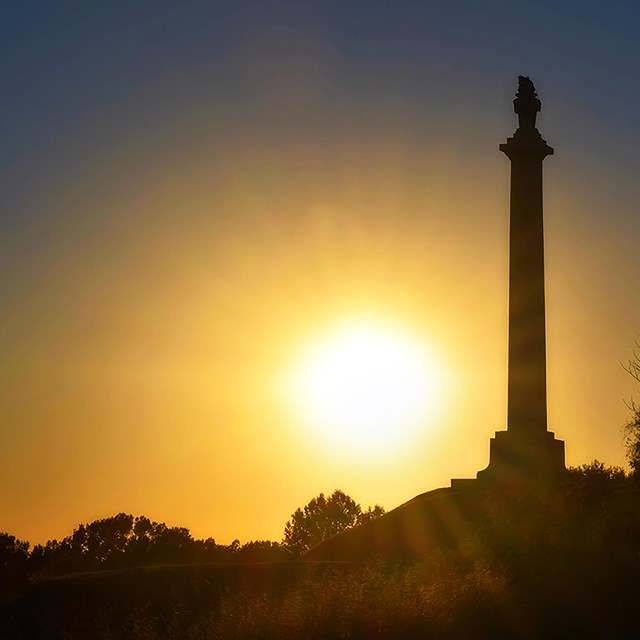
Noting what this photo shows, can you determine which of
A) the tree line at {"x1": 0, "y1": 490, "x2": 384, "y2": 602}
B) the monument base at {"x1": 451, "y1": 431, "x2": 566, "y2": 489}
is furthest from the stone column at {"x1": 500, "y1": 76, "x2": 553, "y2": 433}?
the tree line at {"x1": 0, "y1": 490, "x2": 384, "y2": 602}

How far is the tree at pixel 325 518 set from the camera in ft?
249

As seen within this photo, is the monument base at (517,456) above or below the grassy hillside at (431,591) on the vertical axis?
above

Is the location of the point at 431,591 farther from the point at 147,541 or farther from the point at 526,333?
the point at 147,541

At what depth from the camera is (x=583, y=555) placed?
2792cm

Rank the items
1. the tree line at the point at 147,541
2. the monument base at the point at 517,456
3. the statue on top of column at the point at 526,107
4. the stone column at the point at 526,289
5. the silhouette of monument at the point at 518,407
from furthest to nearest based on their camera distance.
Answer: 1. the tree line at the point at 147,541
2. the statue on top of column at the point at 526,107
3. the stone column at the point at 526,289
4. the monument base at the point at 517,456
5. the silhouette of monument at the point at 518,407

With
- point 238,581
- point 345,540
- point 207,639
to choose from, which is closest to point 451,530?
point 345,540

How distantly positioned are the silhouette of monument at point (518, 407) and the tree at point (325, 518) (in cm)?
3110

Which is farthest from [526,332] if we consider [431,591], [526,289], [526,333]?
[431,591]

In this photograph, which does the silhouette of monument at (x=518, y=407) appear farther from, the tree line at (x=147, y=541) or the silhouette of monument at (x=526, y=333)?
the tree line at (x=147, y=541)

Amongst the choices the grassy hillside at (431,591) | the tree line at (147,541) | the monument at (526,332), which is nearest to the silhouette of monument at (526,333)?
the monument at (526,332)

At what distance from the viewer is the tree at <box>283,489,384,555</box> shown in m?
75.9

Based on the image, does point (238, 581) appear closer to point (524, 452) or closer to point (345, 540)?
point (345, 540)

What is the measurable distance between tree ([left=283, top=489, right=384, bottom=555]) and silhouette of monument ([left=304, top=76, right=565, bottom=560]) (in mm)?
31104

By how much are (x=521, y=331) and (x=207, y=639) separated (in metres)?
26.0
